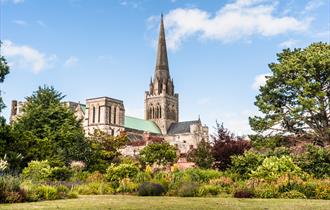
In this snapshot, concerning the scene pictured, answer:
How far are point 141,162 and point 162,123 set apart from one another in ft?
290

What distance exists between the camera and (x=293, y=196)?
18281 millimetres

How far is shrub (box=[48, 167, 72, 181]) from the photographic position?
2650 cm

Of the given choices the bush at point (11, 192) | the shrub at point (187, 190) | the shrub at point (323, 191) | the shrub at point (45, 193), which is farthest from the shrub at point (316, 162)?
the bush at point (11, 192)

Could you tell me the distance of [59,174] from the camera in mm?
27219

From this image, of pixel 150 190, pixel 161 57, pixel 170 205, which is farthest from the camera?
pixel 161 57

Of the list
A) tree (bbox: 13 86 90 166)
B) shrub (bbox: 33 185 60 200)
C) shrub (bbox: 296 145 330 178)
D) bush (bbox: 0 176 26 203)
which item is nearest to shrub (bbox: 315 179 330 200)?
shrub (bbox: 296 145 330 178)

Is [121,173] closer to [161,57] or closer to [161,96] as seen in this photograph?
[161,57]

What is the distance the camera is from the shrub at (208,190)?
1988 centimetres

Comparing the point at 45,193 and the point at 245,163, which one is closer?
the point at 45,193

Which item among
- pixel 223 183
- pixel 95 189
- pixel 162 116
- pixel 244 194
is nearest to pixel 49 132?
pixel 95 189

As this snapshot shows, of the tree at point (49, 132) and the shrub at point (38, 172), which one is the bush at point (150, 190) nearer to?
the shrub at point (38, 172)

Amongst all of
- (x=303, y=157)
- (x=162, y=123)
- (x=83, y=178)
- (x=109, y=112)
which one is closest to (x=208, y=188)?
(x=303, y=157)

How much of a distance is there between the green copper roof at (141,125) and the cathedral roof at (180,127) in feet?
14.7

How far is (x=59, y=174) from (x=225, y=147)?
38.6ft
